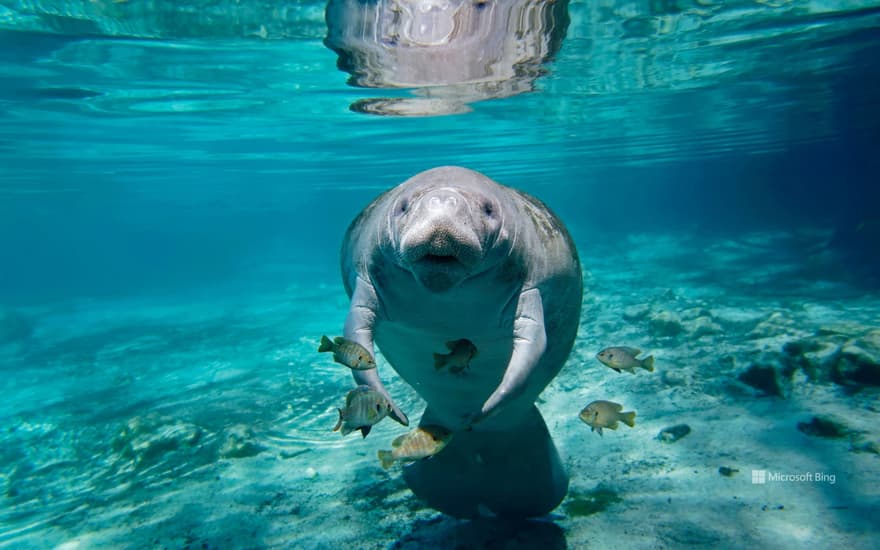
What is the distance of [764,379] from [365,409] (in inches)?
255

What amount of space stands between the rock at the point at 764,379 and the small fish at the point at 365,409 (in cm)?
613

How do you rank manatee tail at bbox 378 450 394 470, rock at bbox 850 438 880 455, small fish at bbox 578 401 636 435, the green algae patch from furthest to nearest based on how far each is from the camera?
rock at bbox 850 438 880 455, the green algae patch, small fish at bbox 578 401 636 435, manatee tail at bbox 378 450 394 470

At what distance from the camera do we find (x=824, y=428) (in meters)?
5.27

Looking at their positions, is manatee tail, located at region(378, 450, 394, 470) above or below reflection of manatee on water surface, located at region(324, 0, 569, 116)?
below

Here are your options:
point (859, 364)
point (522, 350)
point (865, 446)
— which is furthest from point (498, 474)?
point (859, 364)

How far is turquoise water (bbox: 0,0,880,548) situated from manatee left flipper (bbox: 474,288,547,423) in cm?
204

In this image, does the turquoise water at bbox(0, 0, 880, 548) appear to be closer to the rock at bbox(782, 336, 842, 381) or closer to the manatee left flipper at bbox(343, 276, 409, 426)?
the rock at bbox(782, 336, 842, 381)

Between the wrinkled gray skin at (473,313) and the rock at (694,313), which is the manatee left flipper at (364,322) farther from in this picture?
the rock at (694,313)

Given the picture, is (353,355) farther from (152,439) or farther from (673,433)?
(152,439)

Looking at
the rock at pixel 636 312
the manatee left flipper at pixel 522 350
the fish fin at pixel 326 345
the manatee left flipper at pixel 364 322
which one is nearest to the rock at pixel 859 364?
the rock at pixel 636 312

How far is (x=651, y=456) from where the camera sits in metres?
5.41

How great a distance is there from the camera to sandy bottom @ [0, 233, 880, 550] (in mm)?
4160

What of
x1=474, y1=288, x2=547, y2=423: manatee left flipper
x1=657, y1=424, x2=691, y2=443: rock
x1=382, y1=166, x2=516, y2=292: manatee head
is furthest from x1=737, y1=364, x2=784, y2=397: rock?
x1=382, y1=166, x2=516, y2=292: manatee head

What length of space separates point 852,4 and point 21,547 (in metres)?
15.7
